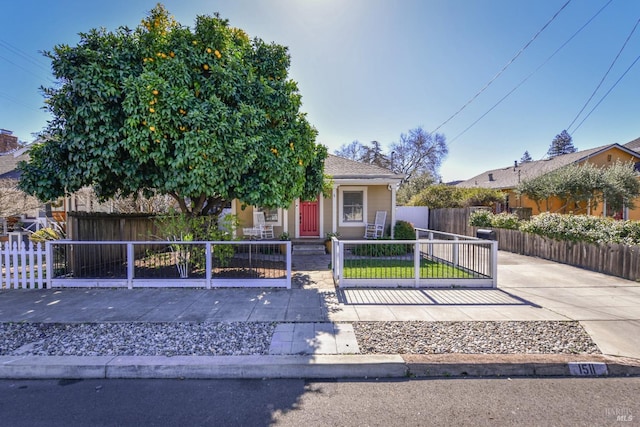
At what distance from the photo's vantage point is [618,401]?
2.73m

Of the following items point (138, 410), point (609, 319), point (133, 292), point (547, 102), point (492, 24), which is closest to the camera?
point (138, 410)

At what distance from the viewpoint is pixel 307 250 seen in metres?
10.9

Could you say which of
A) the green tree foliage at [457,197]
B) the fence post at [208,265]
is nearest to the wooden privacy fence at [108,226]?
the fence post at [208,265]

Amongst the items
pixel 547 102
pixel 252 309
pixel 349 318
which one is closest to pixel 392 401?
pixel 349 318

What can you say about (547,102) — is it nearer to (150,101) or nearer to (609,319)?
(609,319)

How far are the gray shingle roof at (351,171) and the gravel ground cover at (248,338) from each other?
805 cm

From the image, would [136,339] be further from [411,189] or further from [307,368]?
[411,189]

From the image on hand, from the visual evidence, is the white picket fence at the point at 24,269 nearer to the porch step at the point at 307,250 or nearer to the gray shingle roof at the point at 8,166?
the porch step at the point at 307,250

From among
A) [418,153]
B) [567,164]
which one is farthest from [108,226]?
[418,153]

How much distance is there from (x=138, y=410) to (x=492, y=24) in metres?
12.7

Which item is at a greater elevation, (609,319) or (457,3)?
(457,3)

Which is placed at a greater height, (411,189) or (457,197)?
(411,189)

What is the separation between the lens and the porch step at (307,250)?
10.9m

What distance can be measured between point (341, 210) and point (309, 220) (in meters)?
1.38
